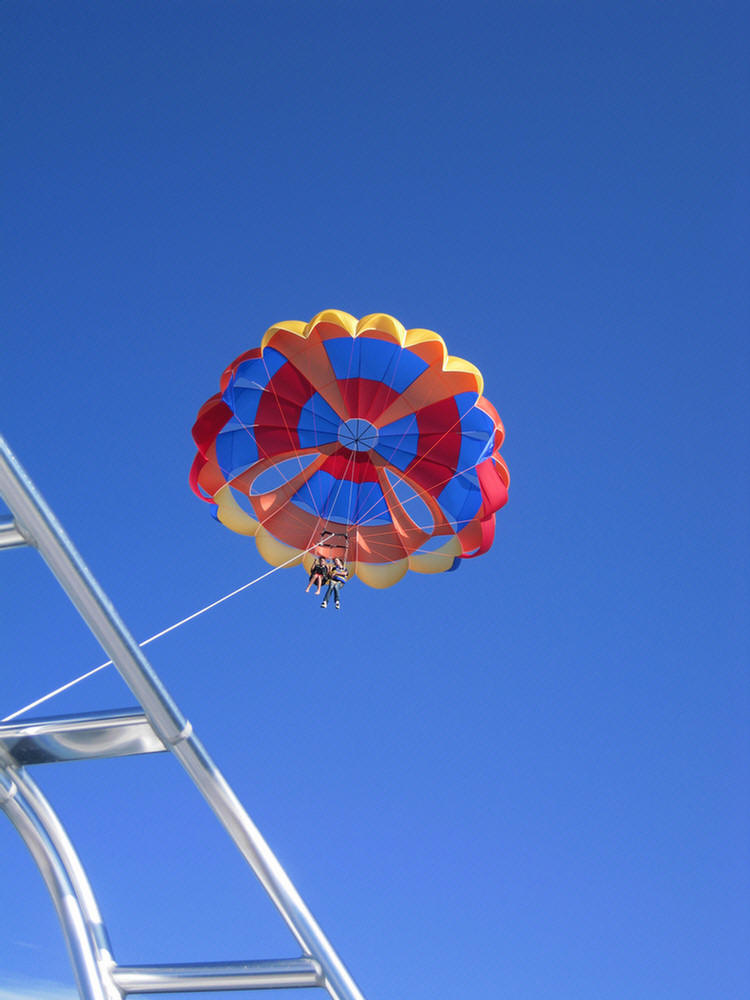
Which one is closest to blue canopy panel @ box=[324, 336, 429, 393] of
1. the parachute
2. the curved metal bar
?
the parachute

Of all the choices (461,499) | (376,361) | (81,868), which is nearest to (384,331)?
(376,361)

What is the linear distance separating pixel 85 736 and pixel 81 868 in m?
0.39

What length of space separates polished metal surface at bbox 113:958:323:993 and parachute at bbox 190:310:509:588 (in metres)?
8.10

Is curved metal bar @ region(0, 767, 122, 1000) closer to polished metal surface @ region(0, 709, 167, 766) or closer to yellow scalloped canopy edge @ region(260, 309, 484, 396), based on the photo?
polished metal surface @ region(0, 709, 167, 766)

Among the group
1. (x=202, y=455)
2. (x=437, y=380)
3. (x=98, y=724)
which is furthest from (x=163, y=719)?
(x=202, y=455)

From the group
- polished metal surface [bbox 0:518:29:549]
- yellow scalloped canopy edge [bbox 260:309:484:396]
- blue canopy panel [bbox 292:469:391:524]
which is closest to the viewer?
polished metal surface [bbox 0:518:29:549]

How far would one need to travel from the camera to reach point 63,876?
191cm

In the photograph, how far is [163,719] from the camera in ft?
5.66

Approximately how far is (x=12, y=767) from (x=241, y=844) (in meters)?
0.53

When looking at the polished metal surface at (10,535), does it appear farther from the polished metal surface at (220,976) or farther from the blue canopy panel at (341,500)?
the blue canopy panel at (341,500)

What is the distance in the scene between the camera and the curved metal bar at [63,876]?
1.83 meters

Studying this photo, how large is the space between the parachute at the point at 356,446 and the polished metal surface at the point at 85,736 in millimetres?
8089

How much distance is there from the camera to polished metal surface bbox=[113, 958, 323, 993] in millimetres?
1815

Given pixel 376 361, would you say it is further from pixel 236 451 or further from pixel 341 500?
pixel 341 500
